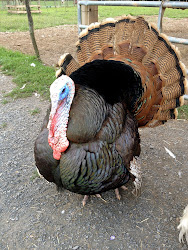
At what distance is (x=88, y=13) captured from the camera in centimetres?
521

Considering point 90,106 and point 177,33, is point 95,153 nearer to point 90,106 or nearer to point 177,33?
point 90,106

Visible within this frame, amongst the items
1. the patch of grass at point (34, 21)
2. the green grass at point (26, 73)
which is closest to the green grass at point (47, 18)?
the patch of grass at point (34, 21)

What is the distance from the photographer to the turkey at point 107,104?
7.27ft

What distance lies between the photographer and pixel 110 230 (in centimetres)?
264

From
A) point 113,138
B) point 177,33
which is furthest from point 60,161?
point 177,33

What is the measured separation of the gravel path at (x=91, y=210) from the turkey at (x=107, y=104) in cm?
39

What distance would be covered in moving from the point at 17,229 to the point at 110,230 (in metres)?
1.03

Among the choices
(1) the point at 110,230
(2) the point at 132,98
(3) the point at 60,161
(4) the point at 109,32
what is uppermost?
(4) the point at 109,32

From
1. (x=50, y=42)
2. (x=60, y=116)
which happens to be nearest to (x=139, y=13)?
(x=50, y=42)

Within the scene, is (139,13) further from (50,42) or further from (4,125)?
(4,125)

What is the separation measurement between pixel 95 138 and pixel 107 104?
1.33ft

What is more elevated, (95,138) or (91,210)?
(95,138)

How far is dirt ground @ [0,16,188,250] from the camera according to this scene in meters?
2.53

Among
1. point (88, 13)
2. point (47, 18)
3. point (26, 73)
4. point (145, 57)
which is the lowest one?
point (26, 73)
